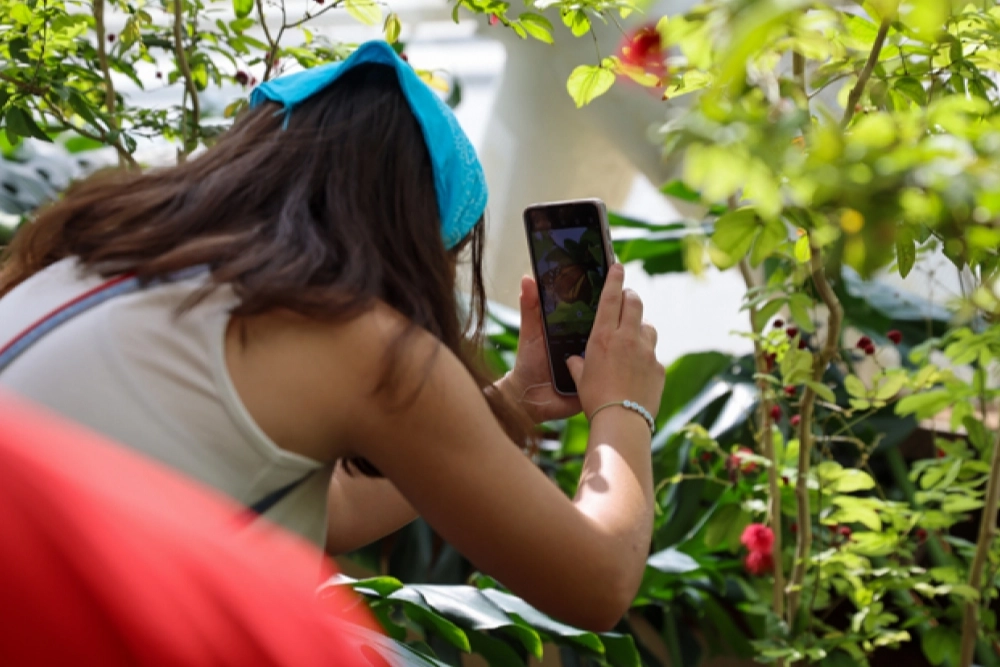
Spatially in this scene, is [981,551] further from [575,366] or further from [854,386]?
[575,366]

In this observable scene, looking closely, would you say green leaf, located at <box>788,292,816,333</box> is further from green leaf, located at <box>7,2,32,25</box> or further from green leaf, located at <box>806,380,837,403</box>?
green leaf, located at <box>7,2,32,25</box>

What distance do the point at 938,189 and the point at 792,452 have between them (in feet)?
3.32

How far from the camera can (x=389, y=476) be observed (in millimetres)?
715

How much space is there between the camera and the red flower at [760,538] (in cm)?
131

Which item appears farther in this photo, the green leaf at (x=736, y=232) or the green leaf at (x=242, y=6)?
the green leaf at (x=242, y=6)

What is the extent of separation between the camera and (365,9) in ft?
3.96

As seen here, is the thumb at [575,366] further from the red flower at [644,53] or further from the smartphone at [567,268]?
the red flower at [644,53]

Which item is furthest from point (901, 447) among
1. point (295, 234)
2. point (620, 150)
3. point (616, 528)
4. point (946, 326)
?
point (295, 234)

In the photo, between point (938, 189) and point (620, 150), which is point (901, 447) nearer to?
point (620, 150)

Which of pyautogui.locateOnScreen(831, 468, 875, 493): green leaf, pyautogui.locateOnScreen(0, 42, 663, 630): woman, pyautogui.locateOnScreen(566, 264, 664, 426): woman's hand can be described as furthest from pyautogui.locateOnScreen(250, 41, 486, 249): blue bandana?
pyautogui.locateOnScreen(831, 468, 875, 493): green leaf

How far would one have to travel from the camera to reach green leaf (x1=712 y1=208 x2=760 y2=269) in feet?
2.67

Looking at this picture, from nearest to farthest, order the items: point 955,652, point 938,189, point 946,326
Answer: point 938,189
point 955,652
point 946,326

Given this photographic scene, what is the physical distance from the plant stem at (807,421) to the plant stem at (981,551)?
0.61 feet

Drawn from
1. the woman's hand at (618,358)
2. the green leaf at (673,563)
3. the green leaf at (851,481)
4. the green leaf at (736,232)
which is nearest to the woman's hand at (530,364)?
the woman's hand at (618,358)
